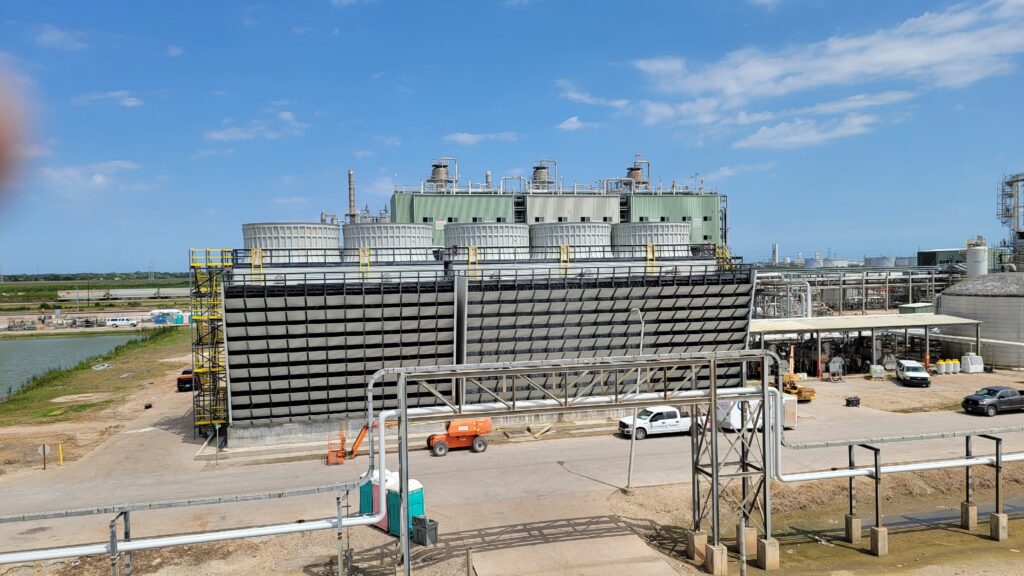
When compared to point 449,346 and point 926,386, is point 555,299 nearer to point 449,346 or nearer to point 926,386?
point 449,346

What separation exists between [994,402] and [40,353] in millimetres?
86085

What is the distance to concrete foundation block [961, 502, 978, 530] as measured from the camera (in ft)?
65.3

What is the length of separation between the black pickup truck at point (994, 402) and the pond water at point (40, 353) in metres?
59.6

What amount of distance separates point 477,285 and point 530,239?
13.7 metres

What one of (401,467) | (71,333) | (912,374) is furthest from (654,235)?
(71,333)

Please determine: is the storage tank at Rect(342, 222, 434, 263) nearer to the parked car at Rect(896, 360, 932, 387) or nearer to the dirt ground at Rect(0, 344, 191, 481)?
the dirt ground at Rect(0, 344, 191, 481)

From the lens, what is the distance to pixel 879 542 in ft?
60.3

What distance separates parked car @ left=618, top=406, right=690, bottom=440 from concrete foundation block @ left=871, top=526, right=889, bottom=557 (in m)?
11.0

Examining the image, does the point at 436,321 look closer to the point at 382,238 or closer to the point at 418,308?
the point at 418,308

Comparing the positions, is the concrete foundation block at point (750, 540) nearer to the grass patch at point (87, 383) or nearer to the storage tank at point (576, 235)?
the storage tank at point (576, 235)

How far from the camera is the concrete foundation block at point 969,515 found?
65.3ft

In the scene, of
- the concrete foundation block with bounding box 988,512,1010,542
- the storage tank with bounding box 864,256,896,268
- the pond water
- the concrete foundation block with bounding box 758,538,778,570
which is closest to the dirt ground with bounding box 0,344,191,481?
the pond water

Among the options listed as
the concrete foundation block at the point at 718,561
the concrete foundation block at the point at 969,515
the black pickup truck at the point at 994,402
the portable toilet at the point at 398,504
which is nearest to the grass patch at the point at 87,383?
the portable toilet at the point at 398,504

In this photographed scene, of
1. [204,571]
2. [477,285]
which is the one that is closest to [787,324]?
[477,285]
